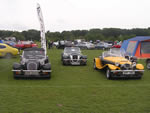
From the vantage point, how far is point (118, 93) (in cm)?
684

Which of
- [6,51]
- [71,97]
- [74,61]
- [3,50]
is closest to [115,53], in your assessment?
[74,61]

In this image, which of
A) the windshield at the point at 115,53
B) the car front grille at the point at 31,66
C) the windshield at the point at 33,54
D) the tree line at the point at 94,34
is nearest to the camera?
the car front grille at the point at 31,66

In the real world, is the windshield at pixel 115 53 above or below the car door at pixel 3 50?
below

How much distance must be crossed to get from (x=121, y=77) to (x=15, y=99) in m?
5.40

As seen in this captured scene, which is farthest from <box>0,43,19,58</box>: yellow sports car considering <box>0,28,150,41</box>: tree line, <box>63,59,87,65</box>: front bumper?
<box>0,28,150,41</box>: tree line

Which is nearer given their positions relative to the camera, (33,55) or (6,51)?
(33,55)

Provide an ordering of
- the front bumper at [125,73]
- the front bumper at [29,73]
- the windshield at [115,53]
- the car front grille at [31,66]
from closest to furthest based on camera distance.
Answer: the front bumper at [29,73], the front bumper at [125,73], the car front grille at [31,66], the windshield at [115,53]

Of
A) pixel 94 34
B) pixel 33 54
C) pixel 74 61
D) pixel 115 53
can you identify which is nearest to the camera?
pixel 33 54

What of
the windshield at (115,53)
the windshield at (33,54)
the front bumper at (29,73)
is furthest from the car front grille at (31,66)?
the windshield at (115,53)

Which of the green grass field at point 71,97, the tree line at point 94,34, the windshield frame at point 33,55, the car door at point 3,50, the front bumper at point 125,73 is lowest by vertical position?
the green grass field at point 71,97

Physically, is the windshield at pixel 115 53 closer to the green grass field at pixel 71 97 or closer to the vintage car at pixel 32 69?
the green grass field at pixel 71 97

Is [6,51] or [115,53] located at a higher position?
[6,51]

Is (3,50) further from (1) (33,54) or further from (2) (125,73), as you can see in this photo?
(2) (125,73)

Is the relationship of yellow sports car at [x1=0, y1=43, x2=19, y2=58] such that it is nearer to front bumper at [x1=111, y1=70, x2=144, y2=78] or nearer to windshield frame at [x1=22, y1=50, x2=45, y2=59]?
windshield frame at [x1=22, y1=50, x2=45, y2=59]
